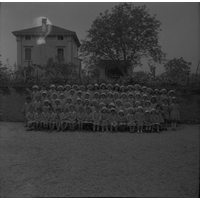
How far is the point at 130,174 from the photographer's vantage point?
4254 mm

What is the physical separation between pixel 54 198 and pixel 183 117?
855 cm

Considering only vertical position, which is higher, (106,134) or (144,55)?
(144,55)

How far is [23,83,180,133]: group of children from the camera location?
339 inches

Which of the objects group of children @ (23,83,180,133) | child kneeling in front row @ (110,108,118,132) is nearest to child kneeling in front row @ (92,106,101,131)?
group of children @ (23,83,180,133)

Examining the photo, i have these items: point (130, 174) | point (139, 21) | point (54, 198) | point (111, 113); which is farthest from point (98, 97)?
point (54, 198)

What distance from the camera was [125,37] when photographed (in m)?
7.20

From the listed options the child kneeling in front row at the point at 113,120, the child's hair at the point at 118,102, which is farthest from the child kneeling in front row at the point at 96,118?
the child's hair at the point at 118,102

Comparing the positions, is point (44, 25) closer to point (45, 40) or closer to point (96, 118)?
point (45, 40)

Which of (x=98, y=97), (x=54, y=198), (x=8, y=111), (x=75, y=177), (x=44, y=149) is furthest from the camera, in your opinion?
(x=8, y=111)

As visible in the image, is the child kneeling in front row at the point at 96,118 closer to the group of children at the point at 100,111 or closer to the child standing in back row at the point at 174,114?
the group of children at the point at 100,111

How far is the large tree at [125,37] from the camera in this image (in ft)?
23.4

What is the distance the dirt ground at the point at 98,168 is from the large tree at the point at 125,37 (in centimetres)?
297

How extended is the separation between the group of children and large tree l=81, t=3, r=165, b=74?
1841mm

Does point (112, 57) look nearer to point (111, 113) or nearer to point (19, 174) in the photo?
point (111, 113)
